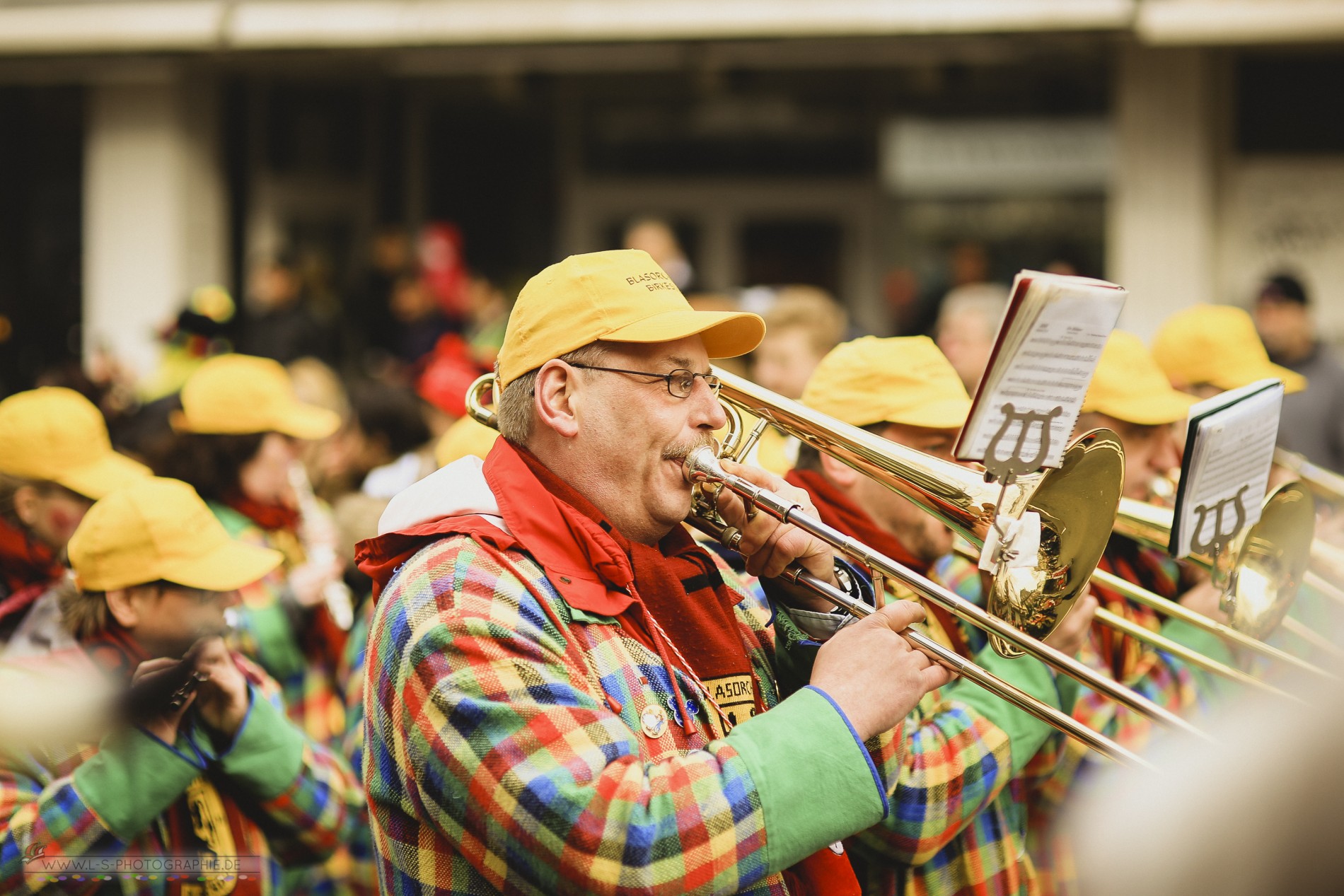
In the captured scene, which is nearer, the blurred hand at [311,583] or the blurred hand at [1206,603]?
the blurred hand at [1206,603]

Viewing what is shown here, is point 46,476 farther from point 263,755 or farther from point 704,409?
point 704,409

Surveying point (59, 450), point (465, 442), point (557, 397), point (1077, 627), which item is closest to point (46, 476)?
point (59, 450)

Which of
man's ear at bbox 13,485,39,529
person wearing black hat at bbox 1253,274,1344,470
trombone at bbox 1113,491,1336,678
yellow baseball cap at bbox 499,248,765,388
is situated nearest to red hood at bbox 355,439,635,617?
yellow baseball cap at bbox 499,248,765,388

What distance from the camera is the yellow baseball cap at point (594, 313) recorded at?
238cm

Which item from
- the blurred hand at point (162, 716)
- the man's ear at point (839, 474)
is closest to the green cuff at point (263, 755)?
the blurred hand at point (162, 716)

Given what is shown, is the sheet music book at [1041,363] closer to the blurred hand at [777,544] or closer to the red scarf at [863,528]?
the blurred hand at [777,544]

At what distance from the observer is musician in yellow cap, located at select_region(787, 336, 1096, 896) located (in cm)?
288

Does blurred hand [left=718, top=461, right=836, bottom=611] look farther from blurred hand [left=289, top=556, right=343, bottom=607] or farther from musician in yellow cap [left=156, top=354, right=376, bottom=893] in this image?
blurred hand [left=289, top=556, right=343, bottom=607]

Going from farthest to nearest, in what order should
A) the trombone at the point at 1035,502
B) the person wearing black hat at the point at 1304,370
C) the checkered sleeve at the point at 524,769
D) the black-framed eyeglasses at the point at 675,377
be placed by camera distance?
the person wearing black hat at the point at 1304,370
the trombone at the point at 1035,502
the black-framed eyeglasses at the point at 675,377
the checkered sleeve at the point at 524,769

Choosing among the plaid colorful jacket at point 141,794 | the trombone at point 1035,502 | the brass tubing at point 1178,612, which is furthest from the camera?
the brass tubing at point 1178,612

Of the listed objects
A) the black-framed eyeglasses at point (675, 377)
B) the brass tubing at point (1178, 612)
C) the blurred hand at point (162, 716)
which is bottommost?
the blurred hand at point (162, 716)

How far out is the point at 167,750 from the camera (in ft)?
9.61

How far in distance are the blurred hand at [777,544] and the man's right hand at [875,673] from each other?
14.4 inches

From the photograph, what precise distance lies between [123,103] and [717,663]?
918 centimetres
